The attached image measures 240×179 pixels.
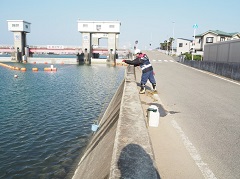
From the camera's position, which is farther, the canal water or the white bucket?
the canal water

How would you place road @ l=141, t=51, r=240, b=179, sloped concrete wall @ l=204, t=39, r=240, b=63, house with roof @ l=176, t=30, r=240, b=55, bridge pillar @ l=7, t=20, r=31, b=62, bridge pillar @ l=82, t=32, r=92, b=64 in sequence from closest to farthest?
road @ l=141, t=51, r=240, b=179, sloped concrete wall @ l=204, t=39, r=240, b=63, house with roof @ l=176, t=30, r=240, b=55, bridge pillar @ l=82, t=32, r=92, b=64, bridge pillar @ l=7, t=20, r=31, b=62

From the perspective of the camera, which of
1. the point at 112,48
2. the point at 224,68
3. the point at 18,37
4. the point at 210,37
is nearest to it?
the point at 224,68

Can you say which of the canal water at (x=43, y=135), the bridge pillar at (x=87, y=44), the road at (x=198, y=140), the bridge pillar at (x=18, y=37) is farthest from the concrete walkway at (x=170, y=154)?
the bridge pillar at (x=18, y=37)

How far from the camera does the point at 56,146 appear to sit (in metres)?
8.97

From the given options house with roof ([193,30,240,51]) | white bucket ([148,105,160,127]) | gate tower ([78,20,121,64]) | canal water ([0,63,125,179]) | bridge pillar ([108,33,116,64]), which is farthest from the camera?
gate tower ([78,20,121,64])

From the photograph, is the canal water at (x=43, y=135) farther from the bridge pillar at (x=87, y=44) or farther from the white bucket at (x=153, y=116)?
the bridge pillar at (x=87, y=44)

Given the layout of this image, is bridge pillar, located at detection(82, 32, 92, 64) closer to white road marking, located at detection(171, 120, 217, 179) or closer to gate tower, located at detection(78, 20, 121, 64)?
gate tower, located at detection(78, 20, 121, 64)

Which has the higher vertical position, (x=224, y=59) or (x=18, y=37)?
(x=18, y=37)

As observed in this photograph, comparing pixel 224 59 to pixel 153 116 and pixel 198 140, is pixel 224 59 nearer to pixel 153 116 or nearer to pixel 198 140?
pixel 153 116

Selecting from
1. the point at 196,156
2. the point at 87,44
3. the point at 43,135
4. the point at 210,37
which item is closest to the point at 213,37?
the point at 210,37

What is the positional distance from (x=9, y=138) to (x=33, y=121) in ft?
8.13

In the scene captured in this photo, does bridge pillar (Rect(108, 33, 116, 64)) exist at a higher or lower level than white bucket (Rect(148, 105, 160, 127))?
higher

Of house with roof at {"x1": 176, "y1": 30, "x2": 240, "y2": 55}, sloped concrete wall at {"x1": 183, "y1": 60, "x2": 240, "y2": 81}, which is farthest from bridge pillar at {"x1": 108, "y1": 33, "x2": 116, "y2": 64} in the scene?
sloped concrete wall at {"x1": 183, "y1": 60, "x2": 240, "y2": 81}

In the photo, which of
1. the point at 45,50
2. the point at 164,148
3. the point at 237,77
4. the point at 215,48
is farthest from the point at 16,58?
the point at 164,148
